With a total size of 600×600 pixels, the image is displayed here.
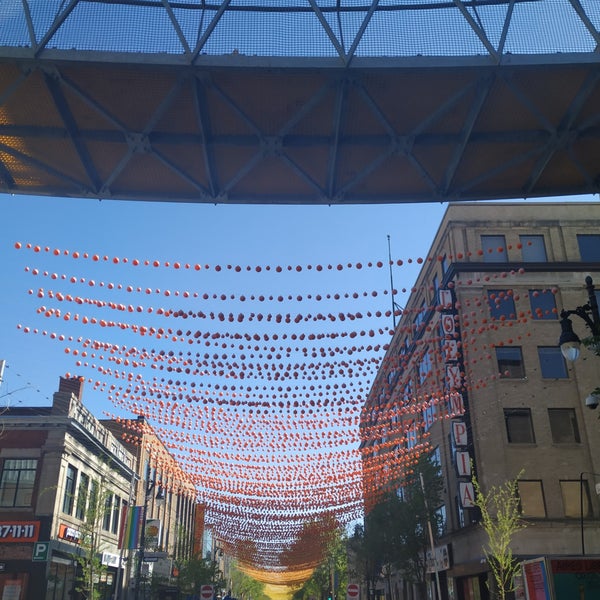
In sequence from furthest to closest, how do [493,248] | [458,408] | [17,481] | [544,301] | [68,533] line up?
1. [493,248]
2. [544,301]
3. [458,408]
4. [68,533]
5. [17,481]

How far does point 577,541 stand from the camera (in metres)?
29.0

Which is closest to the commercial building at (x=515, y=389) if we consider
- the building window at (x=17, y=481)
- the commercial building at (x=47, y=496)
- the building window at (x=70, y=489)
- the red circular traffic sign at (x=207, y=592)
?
the red circular traffic sign at (x=207, y=592)

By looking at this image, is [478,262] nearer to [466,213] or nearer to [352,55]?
[466,213]

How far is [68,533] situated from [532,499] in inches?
866

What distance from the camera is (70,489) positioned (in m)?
32.0

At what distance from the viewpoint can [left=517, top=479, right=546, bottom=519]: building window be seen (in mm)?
29750

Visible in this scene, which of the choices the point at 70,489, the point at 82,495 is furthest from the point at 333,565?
the point at 82,495

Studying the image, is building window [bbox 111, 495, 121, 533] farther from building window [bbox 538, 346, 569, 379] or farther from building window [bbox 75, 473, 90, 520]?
building window [bbox 538, 346, 569, 379]

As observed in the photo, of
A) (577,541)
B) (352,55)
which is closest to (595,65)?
(352,55)

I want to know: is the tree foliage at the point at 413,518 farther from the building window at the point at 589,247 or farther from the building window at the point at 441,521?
the building window at the point at 589,247

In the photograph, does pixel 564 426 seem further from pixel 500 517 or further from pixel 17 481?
pixel 17 481

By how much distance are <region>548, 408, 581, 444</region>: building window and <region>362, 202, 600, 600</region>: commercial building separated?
0.16ft

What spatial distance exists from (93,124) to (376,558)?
129ft

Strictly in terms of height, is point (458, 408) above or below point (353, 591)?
above
